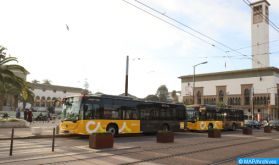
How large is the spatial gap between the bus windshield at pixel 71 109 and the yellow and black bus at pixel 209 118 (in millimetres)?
15019

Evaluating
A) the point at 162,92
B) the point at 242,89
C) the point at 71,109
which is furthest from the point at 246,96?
the point at 71,109

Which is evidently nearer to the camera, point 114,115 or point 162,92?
point 114,115

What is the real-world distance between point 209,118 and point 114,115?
47.9 ft

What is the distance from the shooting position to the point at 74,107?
2116 cm

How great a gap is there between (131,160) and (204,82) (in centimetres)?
9961

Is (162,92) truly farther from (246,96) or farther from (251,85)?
(251,85)

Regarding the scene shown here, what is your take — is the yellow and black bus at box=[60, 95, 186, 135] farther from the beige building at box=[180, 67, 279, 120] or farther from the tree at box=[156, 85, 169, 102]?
the tree at box=[156, 85, 169, 102]

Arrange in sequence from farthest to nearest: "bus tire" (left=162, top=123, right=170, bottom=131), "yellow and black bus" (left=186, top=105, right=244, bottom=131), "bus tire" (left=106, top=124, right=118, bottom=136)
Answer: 1. "yellow and black bus" (left=186, top=105, right=244, bottom=131)
2. "bus tire" (left=162, top=123, right=170, bottom=131)
3. "bus tire" (left=106, top=124, right=118, bottom=136)

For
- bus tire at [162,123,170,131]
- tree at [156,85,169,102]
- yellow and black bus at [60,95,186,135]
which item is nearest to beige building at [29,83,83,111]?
tree at [156,85,169,102]

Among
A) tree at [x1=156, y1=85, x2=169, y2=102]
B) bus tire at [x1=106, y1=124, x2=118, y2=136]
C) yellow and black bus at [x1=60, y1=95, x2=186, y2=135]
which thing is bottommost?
bus tire at [x1=106, y1=124, x2=118, y2=136]

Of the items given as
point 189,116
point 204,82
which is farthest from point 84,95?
point 204,82

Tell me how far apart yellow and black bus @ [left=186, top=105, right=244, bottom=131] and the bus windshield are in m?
15.0

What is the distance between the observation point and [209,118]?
3394 cm

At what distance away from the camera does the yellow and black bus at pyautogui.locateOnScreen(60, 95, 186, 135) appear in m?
20.8
